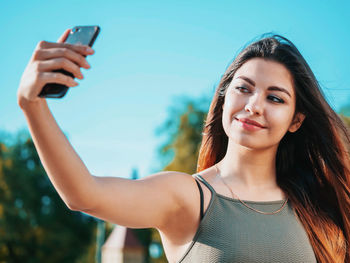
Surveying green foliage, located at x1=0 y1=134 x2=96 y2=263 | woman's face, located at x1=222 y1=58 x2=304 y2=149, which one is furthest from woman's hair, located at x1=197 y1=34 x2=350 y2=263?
green foliage, located at x1=0 y1=134 x2=96 y2=263

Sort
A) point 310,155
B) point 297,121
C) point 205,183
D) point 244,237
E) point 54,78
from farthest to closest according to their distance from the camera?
point 310,155
point 297,121
point 205,183
point 244,237
point 54,78

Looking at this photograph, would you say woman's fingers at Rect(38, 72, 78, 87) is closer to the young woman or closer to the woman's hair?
the young woman

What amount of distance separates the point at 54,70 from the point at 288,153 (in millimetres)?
2562

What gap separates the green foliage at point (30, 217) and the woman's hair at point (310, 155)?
34.1 m

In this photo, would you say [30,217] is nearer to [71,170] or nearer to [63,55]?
[71,170]

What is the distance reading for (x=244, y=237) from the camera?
2.69m

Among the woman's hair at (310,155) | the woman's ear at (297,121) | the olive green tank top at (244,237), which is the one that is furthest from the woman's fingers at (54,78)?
the woman's ear at (297,121)

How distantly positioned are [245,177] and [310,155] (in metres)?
0.93

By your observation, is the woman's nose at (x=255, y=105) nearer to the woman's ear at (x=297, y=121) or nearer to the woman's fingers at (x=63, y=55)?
the woman's ear at (x=297, y=121)

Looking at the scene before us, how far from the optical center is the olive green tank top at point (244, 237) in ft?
8.52

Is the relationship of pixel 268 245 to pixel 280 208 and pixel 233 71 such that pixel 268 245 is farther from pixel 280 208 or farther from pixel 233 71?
pixel 233 71

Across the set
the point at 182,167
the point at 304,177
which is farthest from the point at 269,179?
the point at 182,167

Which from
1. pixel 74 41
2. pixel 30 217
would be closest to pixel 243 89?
pixel 74 41

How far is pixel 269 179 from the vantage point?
332cm
